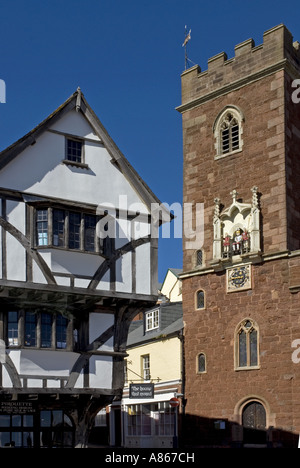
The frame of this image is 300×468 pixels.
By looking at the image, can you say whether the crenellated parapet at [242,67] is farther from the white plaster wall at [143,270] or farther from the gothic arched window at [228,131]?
the white plaster wall at [143,270]

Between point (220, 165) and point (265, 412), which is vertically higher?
point (220, 165)

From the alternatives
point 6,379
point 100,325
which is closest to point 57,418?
point 6,379

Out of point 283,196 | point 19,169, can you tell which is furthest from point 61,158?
point 283,196

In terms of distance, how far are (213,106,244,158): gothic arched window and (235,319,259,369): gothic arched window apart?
8.85 m

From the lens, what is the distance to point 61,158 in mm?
23969

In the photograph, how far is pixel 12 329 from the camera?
2291 cm

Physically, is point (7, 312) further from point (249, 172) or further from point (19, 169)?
point (249, 172)

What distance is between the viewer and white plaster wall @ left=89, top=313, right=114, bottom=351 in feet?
78.8

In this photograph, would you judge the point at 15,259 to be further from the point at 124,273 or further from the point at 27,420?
the point at 27,420

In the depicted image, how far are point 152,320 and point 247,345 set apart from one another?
10.4 metres

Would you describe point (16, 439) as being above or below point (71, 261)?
below

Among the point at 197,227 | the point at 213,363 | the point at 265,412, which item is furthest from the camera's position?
the point at 197,227

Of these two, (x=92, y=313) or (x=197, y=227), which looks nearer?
(x=92, y=313)

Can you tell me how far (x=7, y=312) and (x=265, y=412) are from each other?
16.4m
